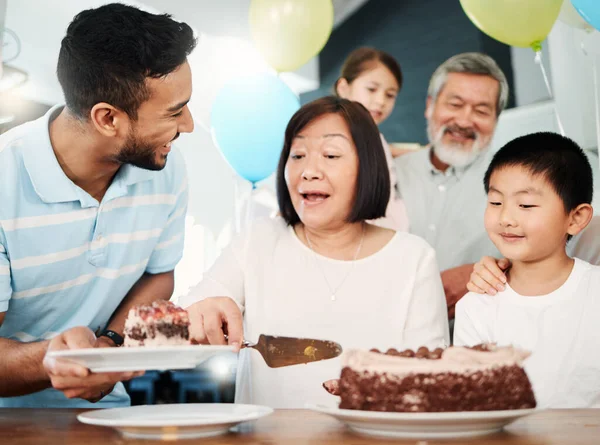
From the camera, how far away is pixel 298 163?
1718 millimetres

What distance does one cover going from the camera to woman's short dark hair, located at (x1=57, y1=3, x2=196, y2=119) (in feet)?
5.09

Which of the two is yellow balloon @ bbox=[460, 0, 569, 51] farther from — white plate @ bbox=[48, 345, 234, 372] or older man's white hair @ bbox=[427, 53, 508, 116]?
white plate @ bbox=[48, 345, 234, 372]

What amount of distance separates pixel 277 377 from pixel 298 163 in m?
0.58

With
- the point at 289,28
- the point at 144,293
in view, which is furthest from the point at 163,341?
the point at 289,28

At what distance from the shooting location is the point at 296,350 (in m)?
1.52

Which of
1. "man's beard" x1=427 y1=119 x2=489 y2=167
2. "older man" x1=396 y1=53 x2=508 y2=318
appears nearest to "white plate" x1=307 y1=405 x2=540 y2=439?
"older man" x1=396 y1=53 x2=508 y2=318

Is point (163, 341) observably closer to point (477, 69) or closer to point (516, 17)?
point (516, 17)

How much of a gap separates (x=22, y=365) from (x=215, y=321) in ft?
1.44

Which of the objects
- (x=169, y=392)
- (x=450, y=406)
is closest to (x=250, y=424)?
(x=450, y=406)

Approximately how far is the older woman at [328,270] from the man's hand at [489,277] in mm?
102

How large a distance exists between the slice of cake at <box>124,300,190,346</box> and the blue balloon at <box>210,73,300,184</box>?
1.55 metres

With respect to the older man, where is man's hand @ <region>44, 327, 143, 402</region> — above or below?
below

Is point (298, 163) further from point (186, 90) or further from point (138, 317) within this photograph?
point (138, 317)

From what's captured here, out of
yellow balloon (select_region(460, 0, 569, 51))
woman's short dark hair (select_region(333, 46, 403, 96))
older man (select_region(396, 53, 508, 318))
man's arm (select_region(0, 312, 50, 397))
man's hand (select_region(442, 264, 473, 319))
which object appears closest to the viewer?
man's arm (select_region(0, 312, 50, 397))
